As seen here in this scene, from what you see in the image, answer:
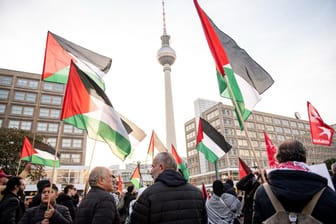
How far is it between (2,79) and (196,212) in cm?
5525

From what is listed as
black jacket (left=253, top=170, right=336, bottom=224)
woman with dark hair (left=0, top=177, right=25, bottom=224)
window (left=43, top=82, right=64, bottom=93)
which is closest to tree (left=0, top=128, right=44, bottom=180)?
window (left=43, top=82, right=64, bottom=93)

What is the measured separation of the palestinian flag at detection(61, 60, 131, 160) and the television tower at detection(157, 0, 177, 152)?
1772 inches

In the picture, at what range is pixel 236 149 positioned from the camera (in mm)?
69062

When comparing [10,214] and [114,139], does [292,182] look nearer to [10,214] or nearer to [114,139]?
[114,139]

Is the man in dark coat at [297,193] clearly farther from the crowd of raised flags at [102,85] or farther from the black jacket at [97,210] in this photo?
the crowd of raised flags at [102,85]

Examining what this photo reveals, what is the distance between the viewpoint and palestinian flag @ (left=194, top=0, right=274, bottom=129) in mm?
4590

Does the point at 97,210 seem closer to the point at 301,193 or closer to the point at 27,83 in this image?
the point at 301,193

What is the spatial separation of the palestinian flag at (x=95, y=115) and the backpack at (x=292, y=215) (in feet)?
10.8

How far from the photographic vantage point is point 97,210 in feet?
9.37

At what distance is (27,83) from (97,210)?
54.4m

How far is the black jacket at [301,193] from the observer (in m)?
1.88

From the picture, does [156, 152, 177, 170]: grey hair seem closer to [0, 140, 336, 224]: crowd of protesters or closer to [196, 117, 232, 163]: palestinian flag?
[0, 140, 336, 224]: crowd of protesters

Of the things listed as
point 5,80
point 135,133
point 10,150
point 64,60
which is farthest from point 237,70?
point 5,80

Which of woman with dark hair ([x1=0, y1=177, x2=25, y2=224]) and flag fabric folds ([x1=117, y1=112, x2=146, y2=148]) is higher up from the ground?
flag fabric folds ([x1=117, y1=112, x2=146, y2=148])
